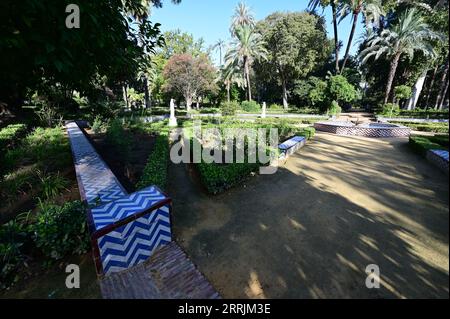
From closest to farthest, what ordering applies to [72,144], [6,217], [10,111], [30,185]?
[6,217] < [30,185] < [72,144] < [10,111]

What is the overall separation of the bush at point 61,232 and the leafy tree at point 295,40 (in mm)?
35662

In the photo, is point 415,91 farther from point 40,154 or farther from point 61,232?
point 40,154

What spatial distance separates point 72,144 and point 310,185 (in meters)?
11.8

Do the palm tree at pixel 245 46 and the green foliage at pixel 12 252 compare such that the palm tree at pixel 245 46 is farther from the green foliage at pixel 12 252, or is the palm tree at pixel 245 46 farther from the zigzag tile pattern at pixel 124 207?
the green foliage at pixel 12 252

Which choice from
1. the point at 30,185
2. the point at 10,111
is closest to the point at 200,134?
the point at 30,185

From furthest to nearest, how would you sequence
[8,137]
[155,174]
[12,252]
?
[8,137] → [155,174] → [12,252]

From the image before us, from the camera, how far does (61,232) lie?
403cm

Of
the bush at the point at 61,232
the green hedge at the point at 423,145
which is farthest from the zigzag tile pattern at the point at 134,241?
the green hedge at the point at 423,145

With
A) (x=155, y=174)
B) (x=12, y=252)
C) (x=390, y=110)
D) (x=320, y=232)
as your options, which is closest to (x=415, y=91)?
(x=390, y=110)

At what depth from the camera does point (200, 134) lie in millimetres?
13969

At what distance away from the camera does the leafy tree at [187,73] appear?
26.4m

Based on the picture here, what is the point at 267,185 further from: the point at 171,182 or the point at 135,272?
the point at 135,272

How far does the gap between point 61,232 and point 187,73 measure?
25.8 metres
